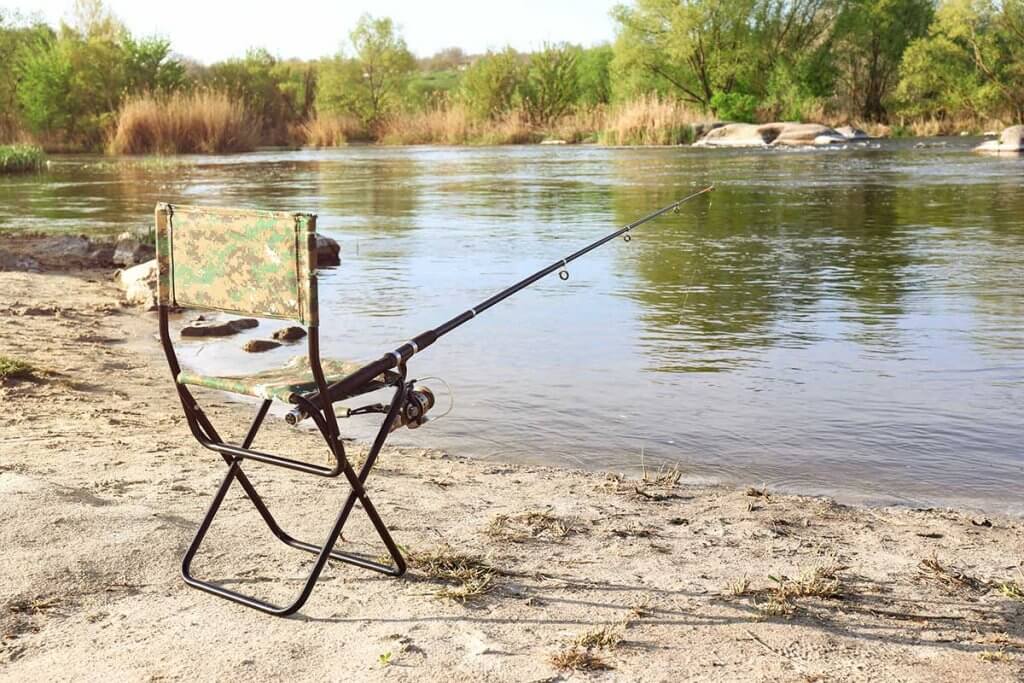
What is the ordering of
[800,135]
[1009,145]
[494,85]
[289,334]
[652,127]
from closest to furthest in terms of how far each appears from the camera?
1. [289,334]
2. [1009,145]
3. [800,135]
4. [652,127]
5. [494,85]

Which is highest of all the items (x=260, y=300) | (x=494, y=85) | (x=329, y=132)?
(x=494, y=85)

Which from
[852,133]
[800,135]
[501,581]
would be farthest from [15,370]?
[852,133]

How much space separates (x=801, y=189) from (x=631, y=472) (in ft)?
54.3

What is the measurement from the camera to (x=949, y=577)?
3.46 metres

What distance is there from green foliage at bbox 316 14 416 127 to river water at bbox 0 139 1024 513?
135ft

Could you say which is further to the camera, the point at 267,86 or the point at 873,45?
the point at 873,45

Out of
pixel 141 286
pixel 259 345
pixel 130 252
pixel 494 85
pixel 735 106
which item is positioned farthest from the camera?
pixel 735 106

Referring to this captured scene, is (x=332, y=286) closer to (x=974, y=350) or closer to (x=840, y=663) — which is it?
(x=974, y=350)

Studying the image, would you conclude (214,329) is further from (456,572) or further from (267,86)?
(267,86)

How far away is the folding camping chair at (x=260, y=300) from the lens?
2.93 meters

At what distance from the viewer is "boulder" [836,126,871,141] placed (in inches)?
1731

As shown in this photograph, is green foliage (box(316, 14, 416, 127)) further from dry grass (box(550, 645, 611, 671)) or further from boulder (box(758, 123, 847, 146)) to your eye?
dry grass (box(550, 645, 611, 671))

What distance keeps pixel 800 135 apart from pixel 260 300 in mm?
41231

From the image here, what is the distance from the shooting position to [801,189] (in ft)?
67.4
